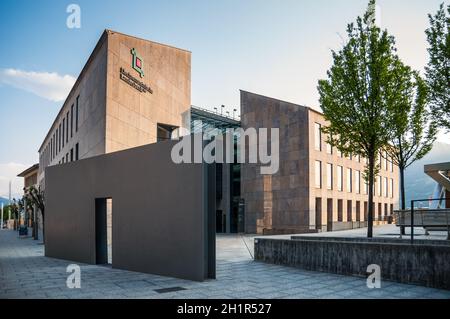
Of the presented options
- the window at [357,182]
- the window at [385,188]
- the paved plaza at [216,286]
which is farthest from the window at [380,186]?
the paved plaza at [216,286]

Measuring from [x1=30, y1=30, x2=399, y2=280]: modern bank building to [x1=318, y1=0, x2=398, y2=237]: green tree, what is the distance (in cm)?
649

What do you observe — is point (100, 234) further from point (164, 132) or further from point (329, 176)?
point (329, 176)

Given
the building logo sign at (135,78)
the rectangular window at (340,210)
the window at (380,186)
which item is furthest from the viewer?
the window at (380,186)

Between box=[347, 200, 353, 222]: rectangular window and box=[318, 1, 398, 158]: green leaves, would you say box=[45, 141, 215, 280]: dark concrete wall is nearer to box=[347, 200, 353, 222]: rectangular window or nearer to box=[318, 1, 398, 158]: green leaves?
box=[318, 1, 398, 158]: green leaves

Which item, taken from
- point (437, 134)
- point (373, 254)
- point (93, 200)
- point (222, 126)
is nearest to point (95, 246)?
point (93, 200)

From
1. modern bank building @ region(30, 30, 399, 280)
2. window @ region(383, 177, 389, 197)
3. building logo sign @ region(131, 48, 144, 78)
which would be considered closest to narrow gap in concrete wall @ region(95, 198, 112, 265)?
modern bank building @ region(30, 30, 399, 280)

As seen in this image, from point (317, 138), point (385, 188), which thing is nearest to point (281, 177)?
point (317, 138)

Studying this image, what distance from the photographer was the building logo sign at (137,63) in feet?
87.7

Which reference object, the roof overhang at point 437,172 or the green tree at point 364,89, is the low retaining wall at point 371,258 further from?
the roof overhang at point 437,172

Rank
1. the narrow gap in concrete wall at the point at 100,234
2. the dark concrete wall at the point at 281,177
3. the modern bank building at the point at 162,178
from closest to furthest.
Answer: the modern bank building at the point at 162,178
the narrow gap in concrete wall at the point at 100,234
the dark concrete wall at the point at 281,177

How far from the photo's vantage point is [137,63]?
2720 cm

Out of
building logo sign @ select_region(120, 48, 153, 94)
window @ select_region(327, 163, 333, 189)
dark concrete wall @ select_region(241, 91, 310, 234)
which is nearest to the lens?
building logo sign @ select_region(120, 48, 153, 94)

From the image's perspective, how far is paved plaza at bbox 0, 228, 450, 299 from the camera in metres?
8.57

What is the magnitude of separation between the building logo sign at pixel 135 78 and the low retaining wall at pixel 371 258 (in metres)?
16.2
